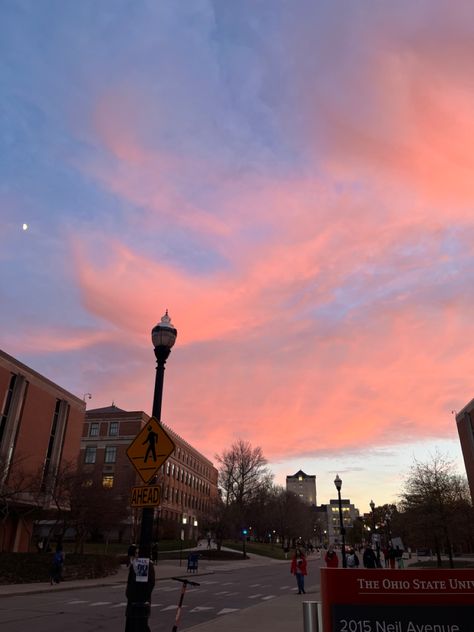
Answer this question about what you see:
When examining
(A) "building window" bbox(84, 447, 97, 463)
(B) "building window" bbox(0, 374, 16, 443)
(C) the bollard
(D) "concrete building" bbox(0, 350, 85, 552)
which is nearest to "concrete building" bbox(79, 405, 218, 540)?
(A) "building window" bbox(84, 447, 97, 463)

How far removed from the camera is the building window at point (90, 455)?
78.5 metres

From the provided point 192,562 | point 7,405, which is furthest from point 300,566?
point 7,405

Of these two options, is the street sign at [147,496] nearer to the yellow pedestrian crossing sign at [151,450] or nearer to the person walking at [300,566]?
the yellow pedestrian crossing sign at [151,450]

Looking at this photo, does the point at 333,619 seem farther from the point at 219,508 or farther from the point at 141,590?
the point at 219,508

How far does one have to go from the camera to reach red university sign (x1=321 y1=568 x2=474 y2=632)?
4953 mm

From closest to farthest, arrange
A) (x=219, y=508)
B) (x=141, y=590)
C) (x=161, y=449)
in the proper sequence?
1. (x=141, y=590)
2. (x=161, y=449)
3. (x=219, y=508)

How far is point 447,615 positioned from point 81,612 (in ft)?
44.5

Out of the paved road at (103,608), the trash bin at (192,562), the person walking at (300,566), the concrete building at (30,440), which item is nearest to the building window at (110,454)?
the concrete building at (30,440)

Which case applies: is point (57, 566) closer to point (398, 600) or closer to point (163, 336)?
point (163, 336)

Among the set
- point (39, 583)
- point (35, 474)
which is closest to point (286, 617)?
point (39, 583)

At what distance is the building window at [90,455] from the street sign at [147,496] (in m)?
75.7

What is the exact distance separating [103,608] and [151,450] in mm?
11010

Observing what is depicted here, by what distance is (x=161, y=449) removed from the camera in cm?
828

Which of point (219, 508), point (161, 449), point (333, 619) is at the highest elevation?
point (219, 508)
